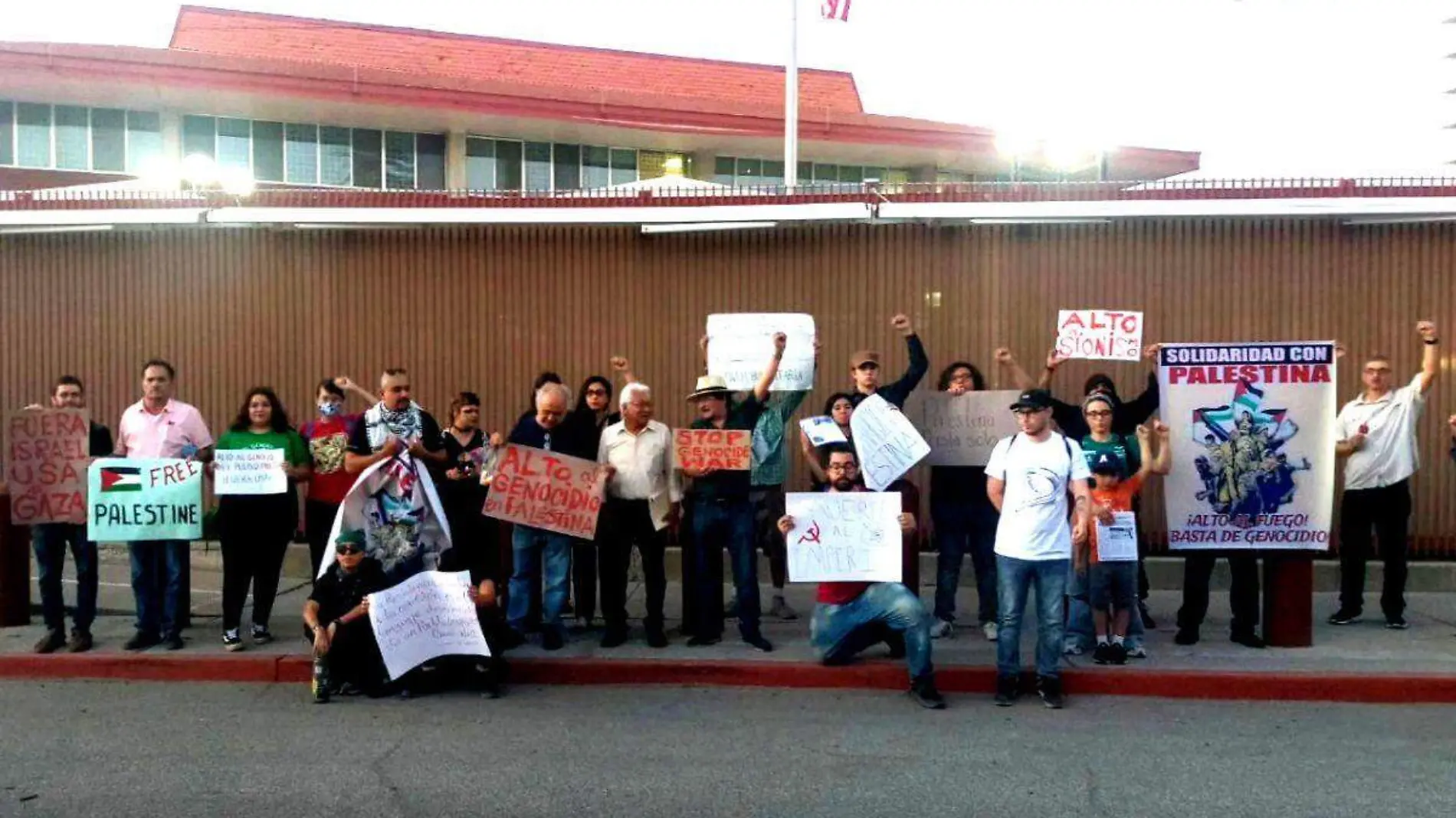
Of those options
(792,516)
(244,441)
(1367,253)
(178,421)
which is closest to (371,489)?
(244,441)

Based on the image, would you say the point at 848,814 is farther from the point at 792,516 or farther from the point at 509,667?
the point at 509,667

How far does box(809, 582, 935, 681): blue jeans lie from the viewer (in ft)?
23.7

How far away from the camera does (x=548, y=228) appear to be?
11.2m

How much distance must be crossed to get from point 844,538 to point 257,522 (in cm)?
392

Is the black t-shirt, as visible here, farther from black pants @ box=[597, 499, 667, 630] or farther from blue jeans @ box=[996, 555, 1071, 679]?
blue jeans @ box=[996, 555, 1071, 679]

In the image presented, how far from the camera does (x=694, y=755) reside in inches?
246

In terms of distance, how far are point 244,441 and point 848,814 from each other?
5.04 m

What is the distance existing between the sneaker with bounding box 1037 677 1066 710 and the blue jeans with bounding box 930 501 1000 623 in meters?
1.49

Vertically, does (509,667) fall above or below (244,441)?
below

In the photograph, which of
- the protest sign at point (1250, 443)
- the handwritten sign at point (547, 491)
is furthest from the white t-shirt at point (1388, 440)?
the handwritten sign at point (547, 491)

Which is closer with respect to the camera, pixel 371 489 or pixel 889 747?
pixel 889 747

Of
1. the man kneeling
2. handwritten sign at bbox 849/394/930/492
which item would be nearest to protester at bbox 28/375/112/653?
the man kneeling

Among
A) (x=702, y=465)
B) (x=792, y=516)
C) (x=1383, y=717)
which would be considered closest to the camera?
(x=1383, y=717)

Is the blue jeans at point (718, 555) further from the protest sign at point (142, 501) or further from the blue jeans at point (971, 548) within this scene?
the protest sign at point (142, 501)
